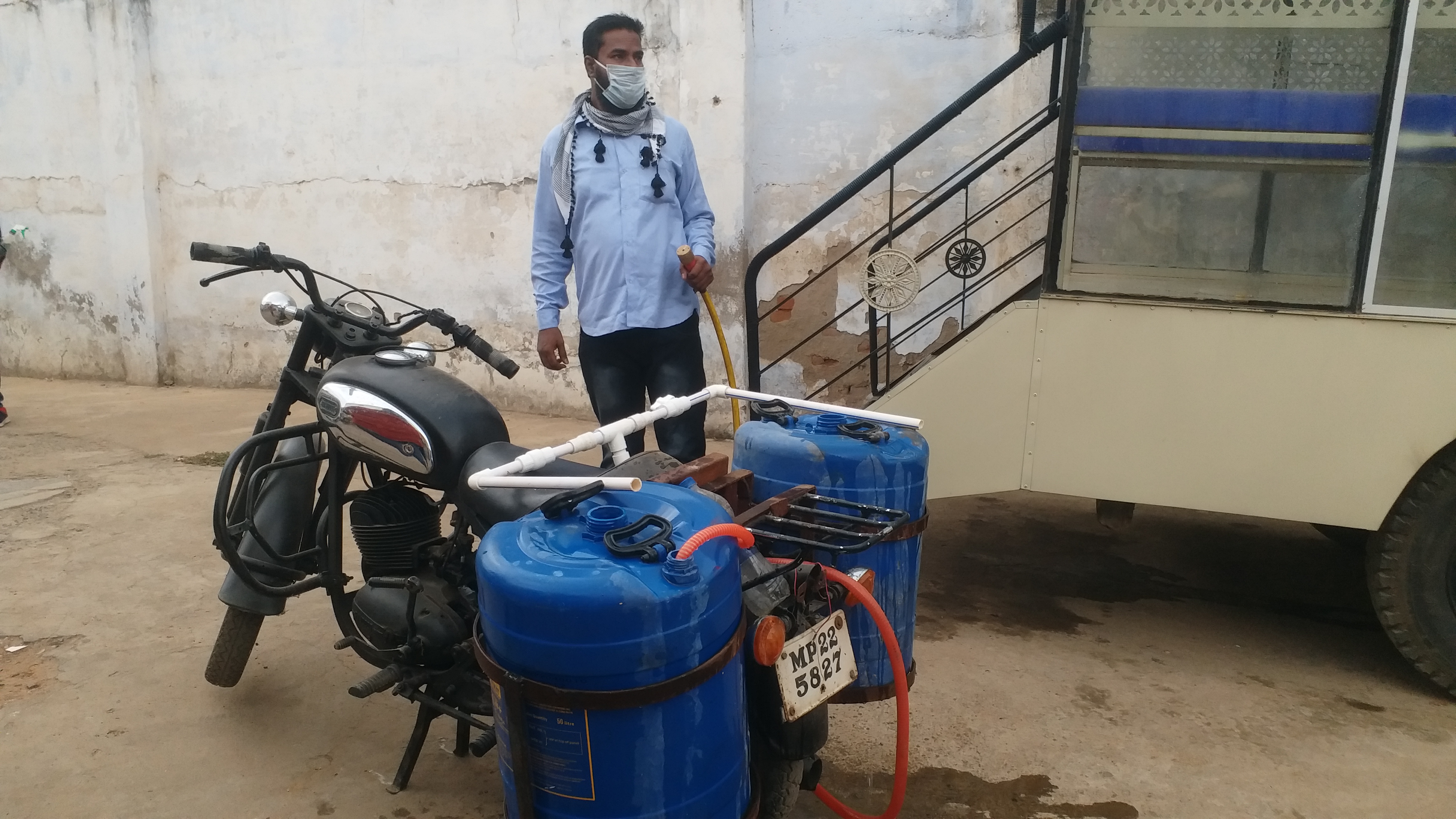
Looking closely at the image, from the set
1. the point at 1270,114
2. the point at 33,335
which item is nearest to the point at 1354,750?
the point at 1270,114

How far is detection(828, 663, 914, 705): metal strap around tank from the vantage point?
6.89ft

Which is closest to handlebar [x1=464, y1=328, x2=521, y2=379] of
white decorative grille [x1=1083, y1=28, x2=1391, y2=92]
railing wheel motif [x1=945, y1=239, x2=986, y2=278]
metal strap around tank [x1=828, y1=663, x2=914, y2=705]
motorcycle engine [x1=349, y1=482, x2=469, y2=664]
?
motorcycle engine [x1=349, y1=482, x2=469, y2=664]

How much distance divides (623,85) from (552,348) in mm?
872

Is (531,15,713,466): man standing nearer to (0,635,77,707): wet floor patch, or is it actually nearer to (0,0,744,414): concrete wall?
(0,635,77,707): wet floor patch

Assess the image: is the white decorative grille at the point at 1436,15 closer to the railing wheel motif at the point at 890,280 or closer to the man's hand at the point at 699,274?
the railing wheel motif at the point at 890,280

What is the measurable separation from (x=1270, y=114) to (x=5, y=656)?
13.5ft

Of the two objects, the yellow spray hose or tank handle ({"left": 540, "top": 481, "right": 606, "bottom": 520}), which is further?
the yellow spray hose

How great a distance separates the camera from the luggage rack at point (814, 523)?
168 centimetres

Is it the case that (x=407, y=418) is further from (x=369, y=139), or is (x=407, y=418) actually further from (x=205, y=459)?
(x=369, y=139)

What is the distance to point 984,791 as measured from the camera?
86.8 inches

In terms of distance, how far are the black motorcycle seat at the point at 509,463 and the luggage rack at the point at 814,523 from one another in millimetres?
235

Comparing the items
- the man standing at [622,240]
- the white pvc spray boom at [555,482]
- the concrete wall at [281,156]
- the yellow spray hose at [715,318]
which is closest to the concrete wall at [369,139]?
the concrete wall at [281,156]

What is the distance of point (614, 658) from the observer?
136 cm

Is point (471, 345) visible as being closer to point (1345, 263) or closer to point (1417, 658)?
point (1345, 263)
